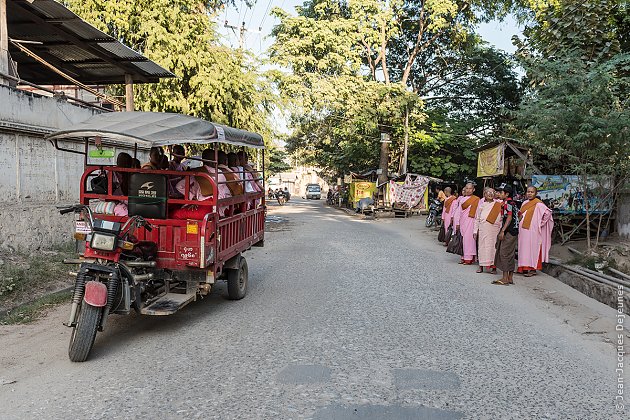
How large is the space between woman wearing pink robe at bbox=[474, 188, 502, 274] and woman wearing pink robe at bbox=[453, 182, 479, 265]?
2.98 feet

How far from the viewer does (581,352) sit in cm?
503

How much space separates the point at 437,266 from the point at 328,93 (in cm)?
1759

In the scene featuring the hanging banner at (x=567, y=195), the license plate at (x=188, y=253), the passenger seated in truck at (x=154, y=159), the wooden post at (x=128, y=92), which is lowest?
the license plate at (x=188, y=253)

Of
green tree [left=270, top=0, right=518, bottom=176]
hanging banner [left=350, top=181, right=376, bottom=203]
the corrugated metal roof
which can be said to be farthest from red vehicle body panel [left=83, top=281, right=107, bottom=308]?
hanging banner [left=350, top=181, right=376, bottom=203]

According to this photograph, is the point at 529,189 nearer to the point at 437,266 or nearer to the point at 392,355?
the point at 437,266

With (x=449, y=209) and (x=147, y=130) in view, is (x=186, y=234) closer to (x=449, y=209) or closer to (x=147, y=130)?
(x=147, y=130)

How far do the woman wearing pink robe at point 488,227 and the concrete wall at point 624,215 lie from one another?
339 centimetres

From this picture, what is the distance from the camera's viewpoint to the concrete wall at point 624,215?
10.7 metres

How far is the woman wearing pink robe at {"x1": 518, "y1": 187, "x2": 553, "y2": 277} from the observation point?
916 cm

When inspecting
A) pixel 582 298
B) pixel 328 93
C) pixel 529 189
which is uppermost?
pixel 328 93

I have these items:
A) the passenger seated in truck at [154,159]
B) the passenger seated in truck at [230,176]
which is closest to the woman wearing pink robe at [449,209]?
the passenger seated in truck at [230,176]

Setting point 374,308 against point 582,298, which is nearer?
point 374,308

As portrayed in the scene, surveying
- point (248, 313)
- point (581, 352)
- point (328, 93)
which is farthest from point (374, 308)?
point (328, 93)

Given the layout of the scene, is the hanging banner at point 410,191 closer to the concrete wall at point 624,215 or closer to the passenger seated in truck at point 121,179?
the concrete wall at point 624,215
